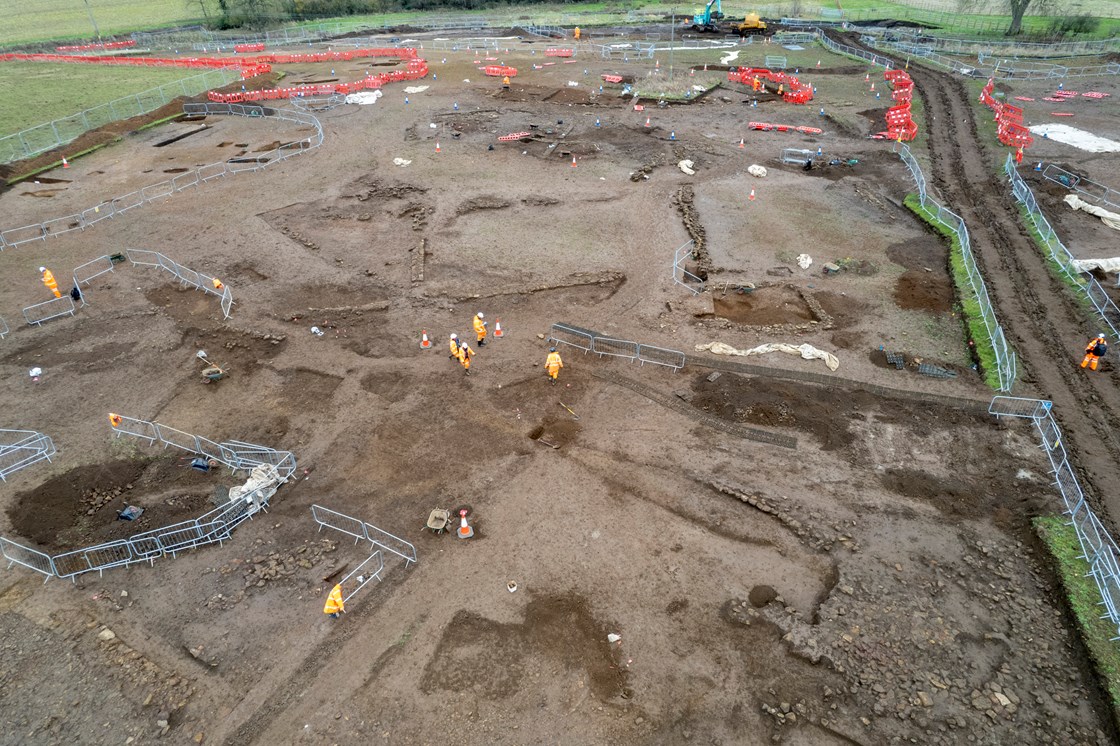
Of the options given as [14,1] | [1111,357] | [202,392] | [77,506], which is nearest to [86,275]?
[202,392]

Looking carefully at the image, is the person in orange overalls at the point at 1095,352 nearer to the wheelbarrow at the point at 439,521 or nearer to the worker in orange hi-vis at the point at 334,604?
the wheelbarrow at the point at 439,521

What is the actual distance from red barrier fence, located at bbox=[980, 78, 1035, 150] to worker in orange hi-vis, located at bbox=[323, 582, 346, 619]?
151ft

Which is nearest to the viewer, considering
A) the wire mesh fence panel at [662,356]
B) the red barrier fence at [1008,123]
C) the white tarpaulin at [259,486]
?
the white tarpaulin at [259,486]

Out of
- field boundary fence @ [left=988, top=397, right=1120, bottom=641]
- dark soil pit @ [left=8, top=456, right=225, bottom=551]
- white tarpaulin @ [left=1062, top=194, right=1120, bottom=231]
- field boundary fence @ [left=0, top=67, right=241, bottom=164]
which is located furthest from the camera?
field boundary fence @ [left=0, top=67, right=241, bottom=164]

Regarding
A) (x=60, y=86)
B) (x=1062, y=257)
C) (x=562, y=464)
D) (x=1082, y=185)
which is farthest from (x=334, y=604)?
(x=60, y=86)

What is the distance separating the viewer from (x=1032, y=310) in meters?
24.6

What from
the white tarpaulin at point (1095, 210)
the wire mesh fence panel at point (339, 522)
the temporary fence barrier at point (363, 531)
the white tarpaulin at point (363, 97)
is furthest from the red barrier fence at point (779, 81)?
the wire mesh fence panel at point (339, 522)

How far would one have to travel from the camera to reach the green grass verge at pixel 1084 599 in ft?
41.5

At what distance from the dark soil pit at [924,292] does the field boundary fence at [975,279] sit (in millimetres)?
1048

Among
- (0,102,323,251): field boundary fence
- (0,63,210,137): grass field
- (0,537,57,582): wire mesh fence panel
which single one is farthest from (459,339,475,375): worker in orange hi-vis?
(0,63,210,137): grass field

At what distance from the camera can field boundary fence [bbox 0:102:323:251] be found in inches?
1246

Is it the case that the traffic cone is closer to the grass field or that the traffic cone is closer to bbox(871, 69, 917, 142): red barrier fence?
bbox(871, 69, 917, 142): red barrier fence

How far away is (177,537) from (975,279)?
31839 mm

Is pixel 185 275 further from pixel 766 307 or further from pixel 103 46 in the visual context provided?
pixel 103 46
